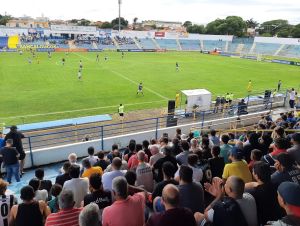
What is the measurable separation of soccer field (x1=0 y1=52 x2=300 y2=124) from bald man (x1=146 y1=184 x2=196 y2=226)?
19.4 m

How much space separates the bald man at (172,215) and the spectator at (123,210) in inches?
21.2

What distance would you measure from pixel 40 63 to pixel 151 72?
17.7 m

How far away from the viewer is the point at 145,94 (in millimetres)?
30125

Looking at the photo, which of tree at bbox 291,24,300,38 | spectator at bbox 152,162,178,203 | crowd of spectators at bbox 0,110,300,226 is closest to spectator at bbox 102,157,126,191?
crowd of spectators at bbox 0,110,300,226

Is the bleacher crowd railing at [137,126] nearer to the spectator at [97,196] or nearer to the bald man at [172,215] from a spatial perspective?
the spectator at [97,196]

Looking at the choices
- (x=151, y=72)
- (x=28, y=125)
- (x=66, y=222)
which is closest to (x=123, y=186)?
(x=66, y=222)

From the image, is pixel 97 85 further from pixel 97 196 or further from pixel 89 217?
pixel 89 217

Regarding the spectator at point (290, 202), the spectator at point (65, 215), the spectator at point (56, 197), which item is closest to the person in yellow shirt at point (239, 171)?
the spectator at point (290, 202)

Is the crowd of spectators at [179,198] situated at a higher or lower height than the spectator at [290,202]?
lower

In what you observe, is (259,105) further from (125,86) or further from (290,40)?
(290,40)

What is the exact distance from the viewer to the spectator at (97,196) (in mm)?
4961

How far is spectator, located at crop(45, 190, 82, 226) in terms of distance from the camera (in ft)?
14.1

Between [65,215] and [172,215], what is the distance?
164 centimetres

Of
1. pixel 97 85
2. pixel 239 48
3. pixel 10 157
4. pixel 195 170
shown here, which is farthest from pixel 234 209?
pixel 239 48
